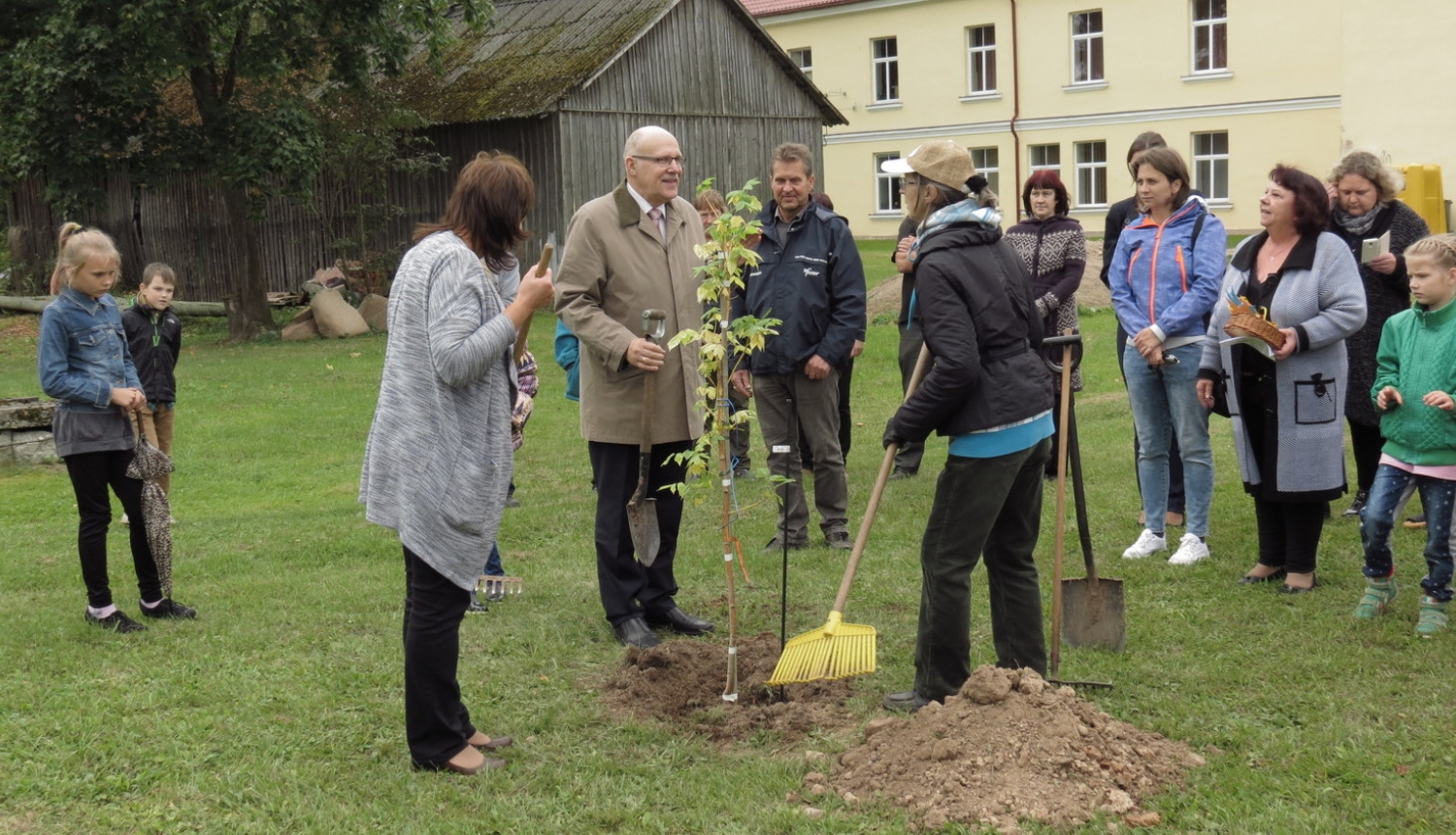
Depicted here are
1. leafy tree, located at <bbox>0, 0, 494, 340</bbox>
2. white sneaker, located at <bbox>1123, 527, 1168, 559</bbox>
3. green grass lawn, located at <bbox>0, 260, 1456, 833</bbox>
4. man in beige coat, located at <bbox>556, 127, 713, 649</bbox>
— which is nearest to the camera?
green grass lawn, located at <bbox>0, 260, 1456, 833</bbox>

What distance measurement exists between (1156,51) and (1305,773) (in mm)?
32634

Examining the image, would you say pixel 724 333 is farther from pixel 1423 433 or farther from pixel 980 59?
pixel 980 59

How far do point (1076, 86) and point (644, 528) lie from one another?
3237cm

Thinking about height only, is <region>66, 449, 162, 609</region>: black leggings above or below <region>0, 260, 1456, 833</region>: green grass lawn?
above

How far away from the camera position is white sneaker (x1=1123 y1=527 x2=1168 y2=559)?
6.91 m

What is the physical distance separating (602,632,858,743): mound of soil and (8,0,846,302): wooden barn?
18517 millimetres

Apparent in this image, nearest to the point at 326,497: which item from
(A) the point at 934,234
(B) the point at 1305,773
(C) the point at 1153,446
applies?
(C) the point at 1153,446

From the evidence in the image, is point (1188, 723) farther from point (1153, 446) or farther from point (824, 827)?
point (1153, 446)

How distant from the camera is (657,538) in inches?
219

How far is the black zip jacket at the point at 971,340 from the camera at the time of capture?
4387mm

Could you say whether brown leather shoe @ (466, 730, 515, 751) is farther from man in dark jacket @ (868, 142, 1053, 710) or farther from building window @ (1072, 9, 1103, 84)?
building window @ (1072, 9, 1103, 84)

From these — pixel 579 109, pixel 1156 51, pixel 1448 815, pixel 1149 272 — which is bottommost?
pixel 1448 815

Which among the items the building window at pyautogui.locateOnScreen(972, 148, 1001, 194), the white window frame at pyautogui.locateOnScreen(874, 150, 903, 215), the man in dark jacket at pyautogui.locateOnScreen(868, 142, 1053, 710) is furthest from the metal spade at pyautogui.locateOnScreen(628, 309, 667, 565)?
the white window frame at pyautogui.locateOnScreen(874, 150, 903, 215)

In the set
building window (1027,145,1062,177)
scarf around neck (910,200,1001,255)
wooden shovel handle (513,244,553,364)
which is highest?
building window (1027,145,1062,177)
